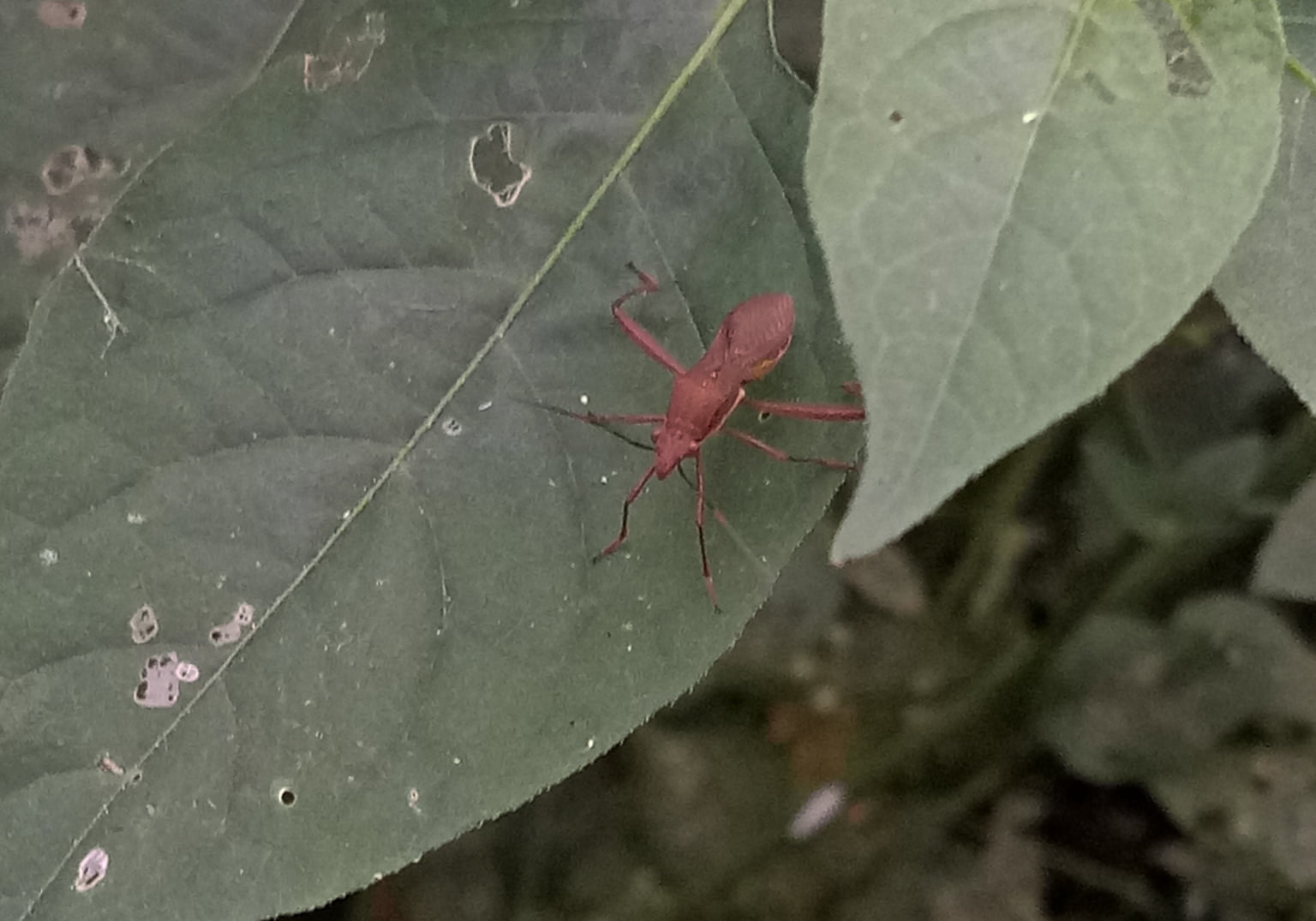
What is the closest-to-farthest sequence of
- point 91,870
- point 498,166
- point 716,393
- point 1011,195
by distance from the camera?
point 1011,195
point 91,870
point 498,166
point 716,393

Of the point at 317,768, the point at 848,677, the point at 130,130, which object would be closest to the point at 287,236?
the point at 130,130

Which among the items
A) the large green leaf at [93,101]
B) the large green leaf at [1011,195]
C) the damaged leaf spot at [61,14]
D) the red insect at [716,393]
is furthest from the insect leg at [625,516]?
the damaged leaf spot at [61,14]

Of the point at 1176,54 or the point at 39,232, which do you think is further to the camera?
the point at 39,232

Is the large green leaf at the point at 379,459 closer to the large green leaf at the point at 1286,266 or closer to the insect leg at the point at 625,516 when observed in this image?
the insect leg at the point at 625,516

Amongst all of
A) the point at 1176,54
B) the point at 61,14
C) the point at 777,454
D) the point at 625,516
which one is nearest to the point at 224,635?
the point at 625,516

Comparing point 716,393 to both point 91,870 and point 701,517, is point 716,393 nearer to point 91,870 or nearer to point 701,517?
point 701,517

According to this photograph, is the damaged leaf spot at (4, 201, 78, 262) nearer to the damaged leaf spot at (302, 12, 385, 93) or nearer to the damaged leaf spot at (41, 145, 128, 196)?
the damaged leaf spot at (41, 145, 128, 196)
